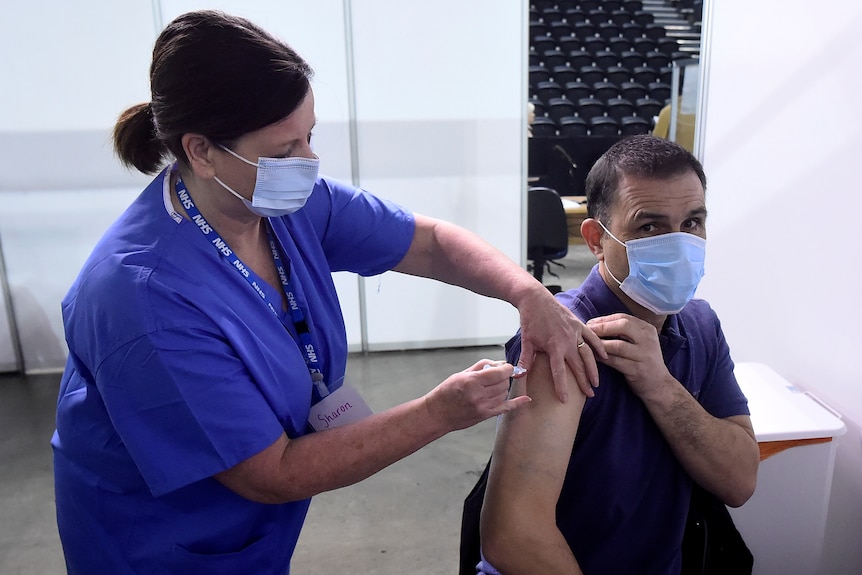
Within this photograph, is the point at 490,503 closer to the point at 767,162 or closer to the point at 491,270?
the point at 491,270

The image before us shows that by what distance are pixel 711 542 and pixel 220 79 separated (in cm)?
108

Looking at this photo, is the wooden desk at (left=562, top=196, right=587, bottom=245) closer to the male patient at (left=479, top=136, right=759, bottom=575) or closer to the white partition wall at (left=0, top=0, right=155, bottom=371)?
the white partition wall at (left=0, top=0, right=155, bottom=371)

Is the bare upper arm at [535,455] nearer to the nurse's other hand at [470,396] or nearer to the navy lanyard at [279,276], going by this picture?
the nurse's other hand at [470,396]

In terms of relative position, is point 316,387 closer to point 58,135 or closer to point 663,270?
point 663,270

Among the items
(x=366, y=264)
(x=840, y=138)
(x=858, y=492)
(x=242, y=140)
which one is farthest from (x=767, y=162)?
(x=242, y=140)

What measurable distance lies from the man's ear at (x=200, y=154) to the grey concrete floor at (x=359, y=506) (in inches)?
59.3

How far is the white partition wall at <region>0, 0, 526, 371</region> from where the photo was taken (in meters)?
3.29

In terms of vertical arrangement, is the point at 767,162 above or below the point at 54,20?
below

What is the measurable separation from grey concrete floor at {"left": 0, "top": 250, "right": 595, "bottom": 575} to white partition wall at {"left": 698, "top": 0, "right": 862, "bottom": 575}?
1.08m

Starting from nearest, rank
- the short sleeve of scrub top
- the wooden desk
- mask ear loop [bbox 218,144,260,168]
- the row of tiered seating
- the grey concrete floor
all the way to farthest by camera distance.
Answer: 1. the short sleeve of scrub top
2. mask ear loop [bbox 218,144,260,168]
3. the grey concrete floor
4. the wooden desk
5. the row of tiered seating

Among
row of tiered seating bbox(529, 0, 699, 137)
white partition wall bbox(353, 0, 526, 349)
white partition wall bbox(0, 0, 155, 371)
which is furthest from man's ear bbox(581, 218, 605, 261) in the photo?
→ row of tiered seating bbox(529, 0, 699, 137)

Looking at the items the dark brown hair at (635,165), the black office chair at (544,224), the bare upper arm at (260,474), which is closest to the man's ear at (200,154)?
the bare upper arm at (260,474)

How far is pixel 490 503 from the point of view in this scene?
103cm

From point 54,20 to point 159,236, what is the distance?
117 inches
